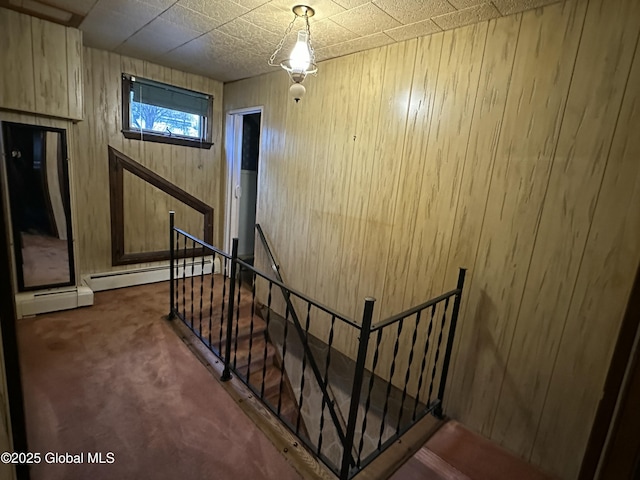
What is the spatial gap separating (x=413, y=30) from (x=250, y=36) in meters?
1.17

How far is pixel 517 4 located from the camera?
1609 millimetres

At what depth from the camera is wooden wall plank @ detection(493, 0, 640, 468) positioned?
1.45 m

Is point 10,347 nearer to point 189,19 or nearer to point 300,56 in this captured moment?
point 300,56

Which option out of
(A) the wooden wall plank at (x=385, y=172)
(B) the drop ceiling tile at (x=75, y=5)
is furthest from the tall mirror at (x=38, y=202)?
(A) the wooden wall plank at (x=385, y=172)

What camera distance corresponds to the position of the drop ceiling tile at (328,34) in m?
2.06

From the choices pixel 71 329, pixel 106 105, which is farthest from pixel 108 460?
pixel 106 105

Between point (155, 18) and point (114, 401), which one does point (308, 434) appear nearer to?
point (114, 401)

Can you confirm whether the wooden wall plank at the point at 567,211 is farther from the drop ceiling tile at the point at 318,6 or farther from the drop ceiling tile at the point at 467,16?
the drop ceiling tile at the point at 318,6

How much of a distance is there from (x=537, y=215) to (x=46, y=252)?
371cm

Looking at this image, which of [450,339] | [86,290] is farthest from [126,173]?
[450,339]

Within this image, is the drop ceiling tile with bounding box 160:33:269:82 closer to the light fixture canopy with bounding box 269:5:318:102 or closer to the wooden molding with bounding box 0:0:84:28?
the wooden molding with bounding box 0:0:84:28

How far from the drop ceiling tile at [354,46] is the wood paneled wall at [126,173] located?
1.85 m

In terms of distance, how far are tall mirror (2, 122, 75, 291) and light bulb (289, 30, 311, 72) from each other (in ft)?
7.27

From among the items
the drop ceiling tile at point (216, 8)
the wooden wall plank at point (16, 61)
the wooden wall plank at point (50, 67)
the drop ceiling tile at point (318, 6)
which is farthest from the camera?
the wooden wall plank at point (50, 67)
